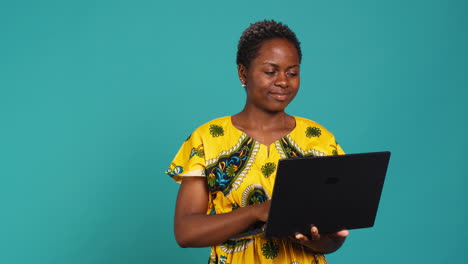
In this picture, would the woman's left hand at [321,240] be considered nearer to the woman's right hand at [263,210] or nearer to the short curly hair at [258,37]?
the woman's right hand at [263,210]

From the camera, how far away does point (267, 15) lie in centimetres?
289

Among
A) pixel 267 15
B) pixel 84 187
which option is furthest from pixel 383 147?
pixel 84 187

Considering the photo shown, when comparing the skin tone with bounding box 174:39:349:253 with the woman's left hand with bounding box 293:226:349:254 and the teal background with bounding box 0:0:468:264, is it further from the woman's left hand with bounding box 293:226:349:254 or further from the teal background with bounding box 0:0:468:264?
the teal background with bounding box 0:0:468:264

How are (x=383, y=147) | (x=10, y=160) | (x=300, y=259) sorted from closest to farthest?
(x=300, y=259), (x=10, y=160), (x=383, y=147)

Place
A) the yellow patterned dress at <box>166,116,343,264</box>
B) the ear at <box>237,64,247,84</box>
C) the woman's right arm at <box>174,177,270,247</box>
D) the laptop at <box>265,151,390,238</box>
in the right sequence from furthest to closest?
1. the ear at <box>237,64,247,84</box>
2. the yellow patterned dress at <box>166,116,343,264</box>
3. the woman's right arm at <box>174,177,270,247</box>
4. the laptop at <box>265,151,390,238</box>

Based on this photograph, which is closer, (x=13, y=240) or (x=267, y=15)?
(x=13, y=240)

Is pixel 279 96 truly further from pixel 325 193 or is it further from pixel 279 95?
pixel 325 193

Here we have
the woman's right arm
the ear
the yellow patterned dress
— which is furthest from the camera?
the ear

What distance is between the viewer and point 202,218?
1.54 meters

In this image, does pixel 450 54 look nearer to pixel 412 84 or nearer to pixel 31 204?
pixel 412 84

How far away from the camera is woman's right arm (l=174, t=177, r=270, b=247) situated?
1.48 metres

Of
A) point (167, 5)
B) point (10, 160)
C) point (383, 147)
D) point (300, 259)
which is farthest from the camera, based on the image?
point (383, 147)

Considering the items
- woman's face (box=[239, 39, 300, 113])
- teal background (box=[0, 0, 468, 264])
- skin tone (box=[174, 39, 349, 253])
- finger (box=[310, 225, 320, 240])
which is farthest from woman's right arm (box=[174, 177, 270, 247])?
teal background (box=[0, 0, 468, 264])

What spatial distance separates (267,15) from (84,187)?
112 cm
